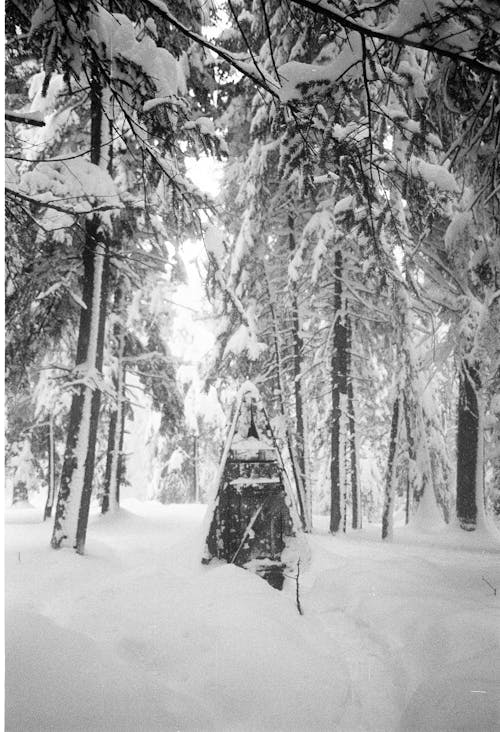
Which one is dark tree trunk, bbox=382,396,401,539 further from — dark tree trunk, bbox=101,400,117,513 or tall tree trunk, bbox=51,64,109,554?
dark tree trunk, bbox=101,400,117,513

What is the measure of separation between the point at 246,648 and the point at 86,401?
14.1 ft

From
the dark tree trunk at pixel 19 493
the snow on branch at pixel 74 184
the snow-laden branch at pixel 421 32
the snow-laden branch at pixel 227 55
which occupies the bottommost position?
the dark tree trunk at pixel 19 493

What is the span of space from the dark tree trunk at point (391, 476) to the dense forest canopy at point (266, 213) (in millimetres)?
45

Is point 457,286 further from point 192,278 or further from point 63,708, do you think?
point 63,708

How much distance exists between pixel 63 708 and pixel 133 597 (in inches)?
73.0

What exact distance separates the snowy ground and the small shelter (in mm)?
250

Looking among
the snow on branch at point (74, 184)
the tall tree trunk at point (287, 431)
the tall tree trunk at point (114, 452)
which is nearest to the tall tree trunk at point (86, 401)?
the snow on branch at point (74, 184)

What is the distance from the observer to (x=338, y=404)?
30.7 ft

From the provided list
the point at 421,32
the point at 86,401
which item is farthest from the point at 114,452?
the point at 421,32

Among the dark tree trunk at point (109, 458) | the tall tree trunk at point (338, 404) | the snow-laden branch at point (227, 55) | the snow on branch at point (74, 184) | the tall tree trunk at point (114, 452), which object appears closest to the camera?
the snow-laden branch at point (227, 55)

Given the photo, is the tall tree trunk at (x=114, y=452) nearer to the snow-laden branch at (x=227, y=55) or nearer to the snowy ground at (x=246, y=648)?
the snowy ground at (x=246, y=648)

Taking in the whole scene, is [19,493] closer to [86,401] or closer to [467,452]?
[86,401]

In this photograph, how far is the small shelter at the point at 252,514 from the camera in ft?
14.1

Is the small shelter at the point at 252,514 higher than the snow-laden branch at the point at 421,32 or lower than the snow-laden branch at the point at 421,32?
lower
